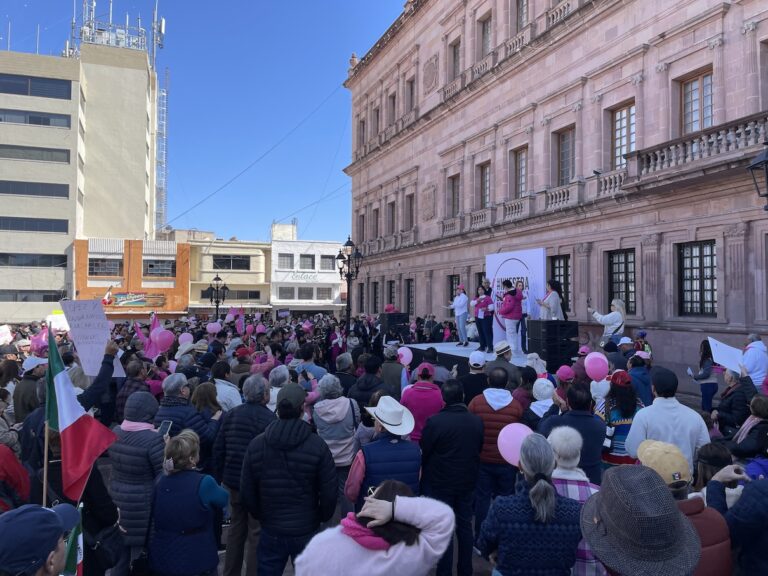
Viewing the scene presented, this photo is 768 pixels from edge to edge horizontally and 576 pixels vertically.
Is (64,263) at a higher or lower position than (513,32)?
lower

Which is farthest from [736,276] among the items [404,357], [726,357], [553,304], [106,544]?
[106,544]

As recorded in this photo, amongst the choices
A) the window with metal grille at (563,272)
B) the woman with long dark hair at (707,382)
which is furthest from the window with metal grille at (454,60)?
the woman with long dark hair at (707,382)

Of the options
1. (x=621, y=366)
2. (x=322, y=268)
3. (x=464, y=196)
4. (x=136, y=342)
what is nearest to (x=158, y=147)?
(x=322, y=268)

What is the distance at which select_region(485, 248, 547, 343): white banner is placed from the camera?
14.8 m

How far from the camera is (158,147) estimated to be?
71.6 m

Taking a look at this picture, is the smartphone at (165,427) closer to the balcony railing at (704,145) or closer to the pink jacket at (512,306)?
the pink jacket at (512,306)

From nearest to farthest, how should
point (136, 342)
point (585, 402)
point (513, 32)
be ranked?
1. point (585, 402)
2. point (136, 342)
3. point (513, 32)

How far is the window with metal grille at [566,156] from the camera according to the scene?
1981cm

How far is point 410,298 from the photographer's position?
31969mm

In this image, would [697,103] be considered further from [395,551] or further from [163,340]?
[395,551]

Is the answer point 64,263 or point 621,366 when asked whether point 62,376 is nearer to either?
point 621,366

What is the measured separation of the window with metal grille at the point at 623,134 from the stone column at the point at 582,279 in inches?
107

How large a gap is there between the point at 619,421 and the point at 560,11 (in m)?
18.5

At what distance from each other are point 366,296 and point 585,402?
109 ft
